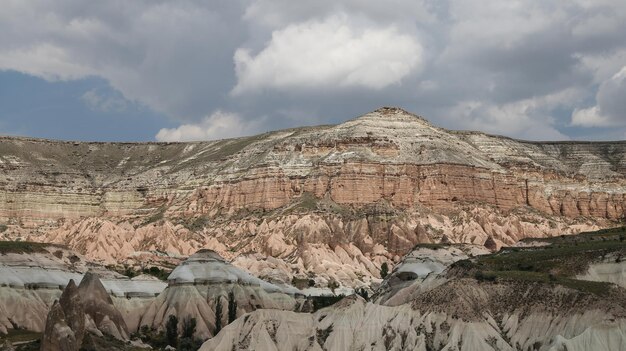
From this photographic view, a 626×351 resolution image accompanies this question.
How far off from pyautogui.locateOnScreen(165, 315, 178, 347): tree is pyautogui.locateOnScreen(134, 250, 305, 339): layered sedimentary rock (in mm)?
3321

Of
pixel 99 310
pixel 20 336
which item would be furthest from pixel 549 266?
pixel 20 336

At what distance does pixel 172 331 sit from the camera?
9525 centimetres

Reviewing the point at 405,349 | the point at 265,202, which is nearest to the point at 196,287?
the point at 405,349

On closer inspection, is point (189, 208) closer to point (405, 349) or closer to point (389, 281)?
point (389, 281)

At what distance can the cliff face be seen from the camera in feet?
533

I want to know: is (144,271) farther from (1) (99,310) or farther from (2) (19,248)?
(1) (99,310)

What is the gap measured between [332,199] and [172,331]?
81.6m

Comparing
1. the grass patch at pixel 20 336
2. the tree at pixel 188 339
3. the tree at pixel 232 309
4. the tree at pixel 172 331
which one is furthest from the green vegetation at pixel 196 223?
the grass patch at pixel 20 336

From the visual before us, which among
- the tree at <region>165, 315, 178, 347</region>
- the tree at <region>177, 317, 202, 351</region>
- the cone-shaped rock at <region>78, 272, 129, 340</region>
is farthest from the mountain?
the tree at <region>165, 315, 178, 347</region>

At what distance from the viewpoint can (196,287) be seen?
113 m

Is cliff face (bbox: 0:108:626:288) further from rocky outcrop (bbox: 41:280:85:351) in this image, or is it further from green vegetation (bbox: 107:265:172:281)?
rocky outcrop (bbox: 41:280:85:351)

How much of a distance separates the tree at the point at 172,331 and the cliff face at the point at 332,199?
51801 mm

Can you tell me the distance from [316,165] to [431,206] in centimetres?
2279

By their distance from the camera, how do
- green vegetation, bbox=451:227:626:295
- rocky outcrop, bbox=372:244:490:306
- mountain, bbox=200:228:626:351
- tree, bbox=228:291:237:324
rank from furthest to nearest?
tree, bbox=228:291:237:324 < rocky outcrop, bbox=372:244:490:306 < green vegetation, bbox=451:227:626:295 < mountain, bbox=200:228:626:351
